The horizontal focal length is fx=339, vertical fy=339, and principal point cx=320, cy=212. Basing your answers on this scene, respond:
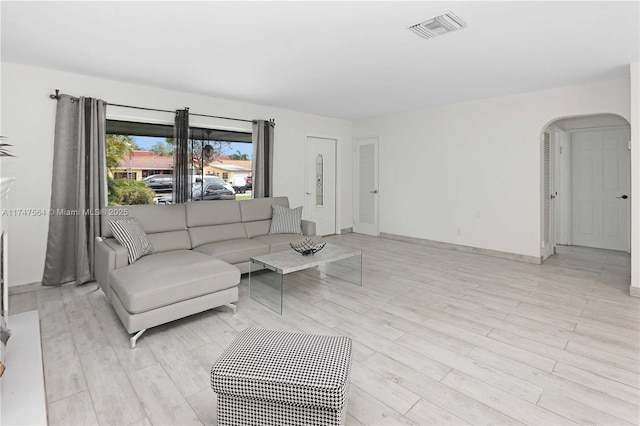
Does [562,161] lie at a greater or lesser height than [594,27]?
lesser

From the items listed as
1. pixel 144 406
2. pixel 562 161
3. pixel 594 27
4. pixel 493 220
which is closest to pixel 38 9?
pixel 144 406

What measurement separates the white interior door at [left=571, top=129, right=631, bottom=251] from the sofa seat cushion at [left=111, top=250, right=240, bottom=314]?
6146 mm

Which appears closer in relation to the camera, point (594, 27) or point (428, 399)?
point (428, 399)

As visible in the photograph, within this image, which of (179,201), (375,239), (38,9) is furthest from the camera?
(375,239)

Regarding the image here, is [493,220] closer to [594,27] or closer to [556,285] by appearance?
[556,285]

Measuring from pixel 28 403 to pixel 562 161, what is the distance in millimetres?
7412

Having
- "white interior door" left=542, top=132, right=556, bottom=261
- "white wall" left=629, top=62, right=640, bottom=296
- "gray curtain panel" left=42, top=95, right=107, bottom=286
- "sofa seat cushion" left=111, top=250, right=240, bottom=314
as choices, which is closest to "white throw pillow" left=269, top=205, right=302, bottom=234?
"sofa seat cushion" left=111, top=250, right=240, bottom=314

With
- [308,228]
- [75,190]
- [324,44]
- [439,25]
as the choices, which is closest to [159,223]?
[75,190]

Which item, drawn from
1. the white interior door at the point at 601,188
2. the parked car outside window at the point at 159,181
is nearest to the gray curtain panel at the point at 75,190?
the parked car outside window at the point at 159,181

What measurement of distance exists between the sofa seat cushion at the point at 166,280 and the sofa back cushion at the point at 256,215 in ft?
4.75

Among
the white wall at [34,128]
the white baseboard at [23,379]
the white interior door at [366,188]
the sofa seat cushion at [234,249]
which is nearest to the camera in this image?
the white baseboard at [23,379]

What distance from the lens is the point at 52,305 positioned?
129 inches

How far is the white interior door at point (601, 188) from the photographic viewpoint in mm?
5477

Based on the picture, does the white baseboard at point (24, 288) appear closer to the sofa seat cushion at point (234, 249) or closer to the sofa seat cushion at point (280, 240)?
the sofa seat cushion at point (234, 249)
